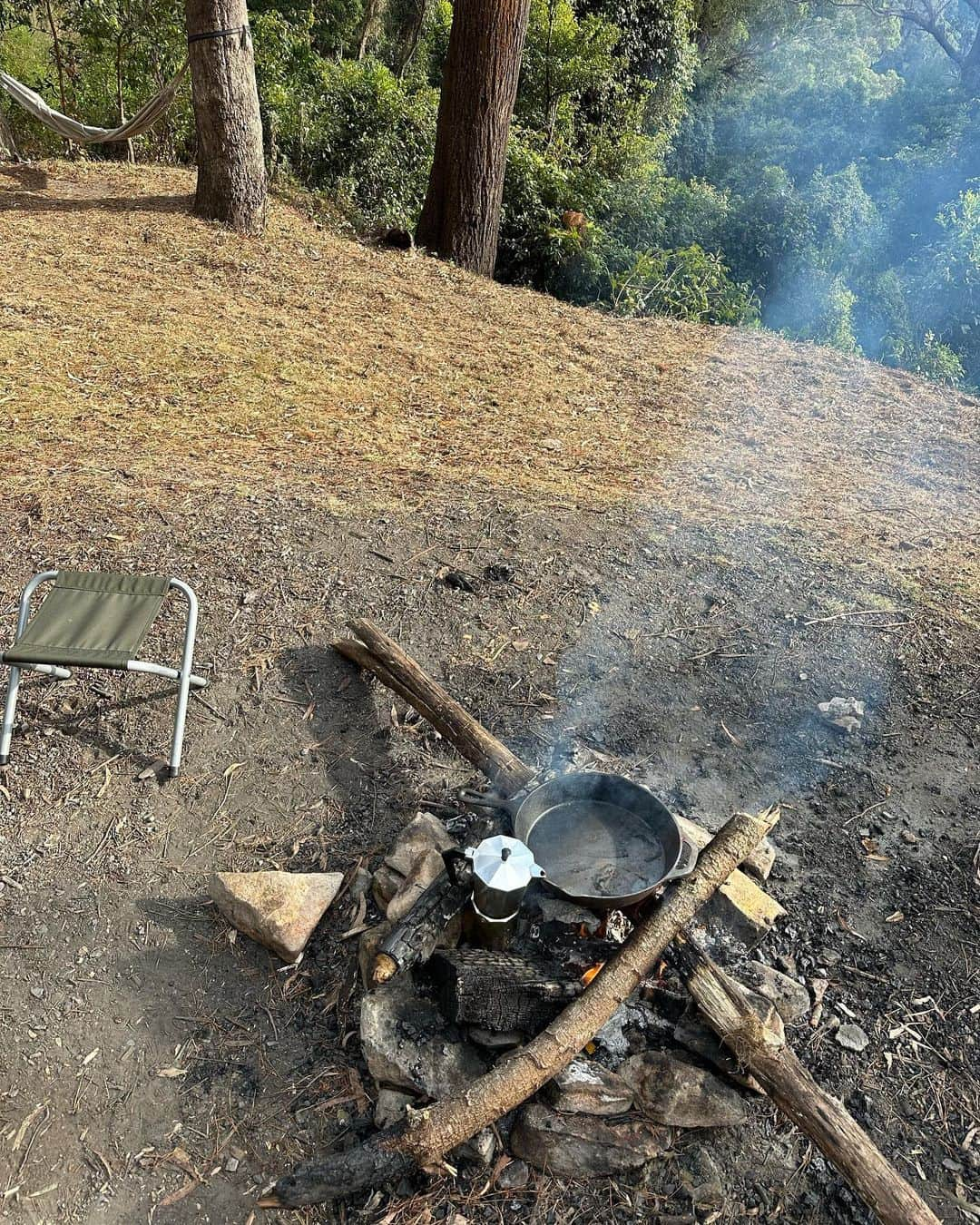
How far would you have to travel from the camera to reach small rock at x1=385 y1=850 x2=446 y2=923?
7.50 feet

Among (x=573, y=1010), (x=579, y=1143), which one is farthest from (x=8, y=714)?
(x=579, y=1143)

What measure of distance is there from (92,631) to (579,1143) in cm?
218

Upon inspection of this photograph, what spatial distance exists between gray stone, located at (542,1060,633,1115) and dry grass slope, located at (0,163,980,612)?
300cm

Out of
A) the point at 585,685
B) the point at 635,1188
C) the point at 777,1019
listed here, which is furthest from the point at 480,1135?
the point at 585,685

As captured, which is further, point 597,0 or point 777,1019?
point 597,0

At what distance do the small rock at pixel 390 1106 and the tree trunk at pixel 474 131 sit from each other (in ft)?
26.0

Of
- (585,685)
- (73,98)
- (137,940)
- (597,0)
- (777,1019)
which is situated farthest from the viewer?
(597,0)

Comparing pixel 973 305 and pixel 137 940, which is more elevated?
pixel 973 305

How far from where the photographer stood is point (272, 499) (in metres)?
4.23

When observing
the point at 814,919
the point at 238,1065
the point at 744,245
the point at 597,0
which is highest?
the point at 597,0

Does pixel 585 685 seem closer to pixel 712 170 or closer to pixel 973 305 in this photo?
pixel 973 305

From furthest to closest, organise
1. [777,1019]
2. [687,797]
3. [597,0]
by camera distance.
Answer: [597,0], [687,797], [777,1019]

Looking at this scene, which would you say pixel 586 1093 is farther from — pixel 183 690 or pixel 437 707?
pixel 183 690

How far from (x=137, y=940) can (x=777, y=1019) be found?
178cm
